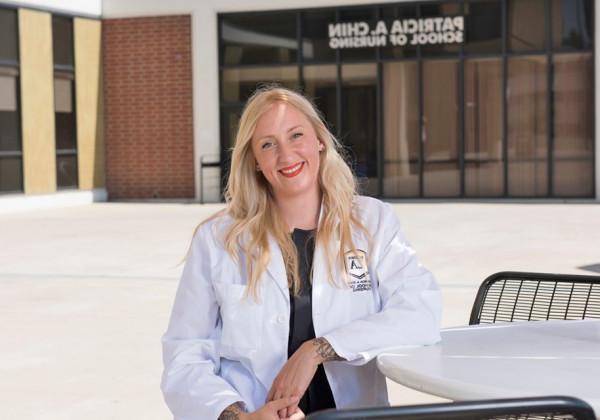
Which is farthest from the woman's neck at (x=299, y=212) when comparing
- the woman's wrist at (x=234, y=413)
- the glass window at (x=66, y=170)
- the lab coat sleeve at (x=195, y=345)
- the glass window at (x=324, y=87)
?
the glass window at (x=66, y=170)

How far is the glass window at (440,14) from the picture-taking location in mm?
20297

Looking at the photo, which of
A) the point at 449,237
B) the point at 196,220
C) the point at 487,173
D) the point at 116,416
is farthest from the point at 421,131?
the point at 116,416

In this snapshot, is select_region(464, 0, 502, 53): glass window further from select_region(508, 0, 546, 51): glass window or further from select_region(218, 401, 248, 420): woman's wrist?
select_region(218, 401, 248, 420): woman's wrist

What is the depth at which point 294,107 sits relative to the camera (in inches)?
117

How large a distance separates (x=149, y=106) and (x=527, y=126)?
7.44 m

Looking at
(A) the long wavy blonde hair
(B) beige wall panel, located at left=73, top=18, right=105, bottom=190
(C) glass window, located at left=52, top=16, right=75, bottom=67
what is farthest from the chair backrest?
(B) beige wall panel, located at left=73, top=18, right=105, bottom=190

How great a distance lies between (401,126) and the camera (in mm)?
20938

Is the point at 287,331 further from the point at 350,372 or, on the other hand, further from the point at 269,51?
the point at 269,51

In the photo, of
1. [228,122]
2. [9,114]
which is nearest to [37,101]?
[9,114]

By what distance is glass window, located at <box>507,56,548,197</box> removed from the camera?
792 inches

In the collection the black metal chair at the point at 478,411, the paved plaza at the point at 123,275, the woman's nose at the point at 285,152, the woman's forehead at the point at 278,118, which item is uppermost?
the woman's forehead at the point at 278,118

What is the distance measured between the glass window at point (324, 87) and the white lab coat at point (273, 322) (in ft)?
60.0

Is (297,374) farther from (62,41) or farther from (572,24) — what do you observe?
(62,41)

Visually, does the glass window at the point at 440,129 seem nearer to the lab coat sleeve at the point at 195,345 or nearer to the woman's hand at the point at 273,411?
the lab coat sleeve at the point at 195,345
